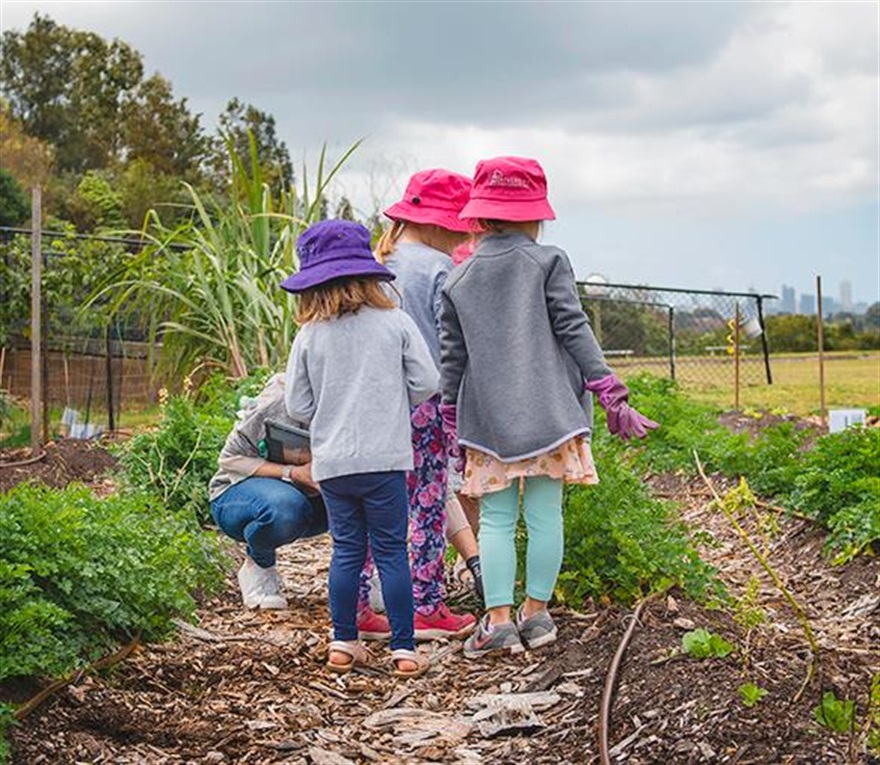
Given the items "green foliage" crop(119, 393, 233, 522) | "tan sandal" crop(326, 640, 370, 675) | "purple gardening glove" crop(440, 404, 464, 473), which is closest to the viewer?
"tan sandal" crop(326, 640, 370, 675)

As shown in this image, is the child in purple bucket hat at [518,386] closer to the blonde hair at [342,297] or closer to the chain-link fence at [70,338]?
the blonde hair at [342,297]

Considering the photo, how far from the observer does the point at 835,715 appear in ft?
10.1

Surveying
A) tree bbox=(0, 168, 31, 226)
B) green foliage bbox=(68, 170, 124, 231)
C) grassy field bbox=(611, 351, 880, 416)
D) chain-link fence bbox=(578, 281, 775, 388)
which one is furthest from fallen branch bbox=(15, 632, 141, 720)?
green foliage bbox=(68, 170, 124, 231)

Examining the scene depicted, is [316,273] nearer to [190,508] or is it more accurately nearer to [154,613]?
[154,613]

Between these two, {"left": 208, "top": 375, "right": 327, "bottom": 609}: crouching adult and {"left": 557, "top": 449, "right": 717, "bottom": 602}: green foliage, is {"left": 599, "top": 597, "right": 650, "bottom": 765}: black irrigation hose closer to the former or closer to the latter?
{"left": 557, "top": 449, "right": 717, "bottom": 602}: green foliage

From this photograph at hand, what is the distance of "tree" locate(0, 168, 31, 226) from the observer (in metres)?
27.4

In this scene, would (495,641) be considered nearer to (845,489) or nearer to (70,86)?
(845,489)

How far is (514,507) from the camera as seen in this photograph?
429 cm

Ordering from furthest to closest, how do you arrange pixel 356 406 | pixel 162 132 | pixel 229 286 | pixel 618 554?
pixel 162 132 → pixel 229 286 → pixel 618 554 → pixel 356 406

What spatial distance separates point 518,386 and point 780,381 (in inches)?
594

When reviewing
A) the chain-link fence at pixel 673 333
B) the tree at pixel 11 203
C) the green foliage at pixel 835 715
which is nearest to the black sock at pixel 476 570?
the green foliage at pixel 835 715

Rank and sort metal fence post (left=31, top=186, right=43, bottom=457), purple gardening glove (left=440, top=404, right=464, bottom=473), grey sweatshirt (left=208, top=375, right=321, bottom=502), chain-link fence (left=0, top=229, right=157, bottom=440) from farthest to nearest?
chain-link fence (left=0, top=229, right=157, bottom=440), metal fence post (left=31, top=186, right=43, bottom=457), grey sweatshirt (left=208, top=375, right=321, bottom=502), purple gardening glove (left=440, top=404, right=464, bottom=473)

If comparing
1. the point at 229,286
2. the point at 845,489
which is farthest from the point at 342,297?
the point at 229,286

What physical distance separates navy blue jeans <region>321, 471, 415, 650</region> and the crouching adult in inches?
25.6
